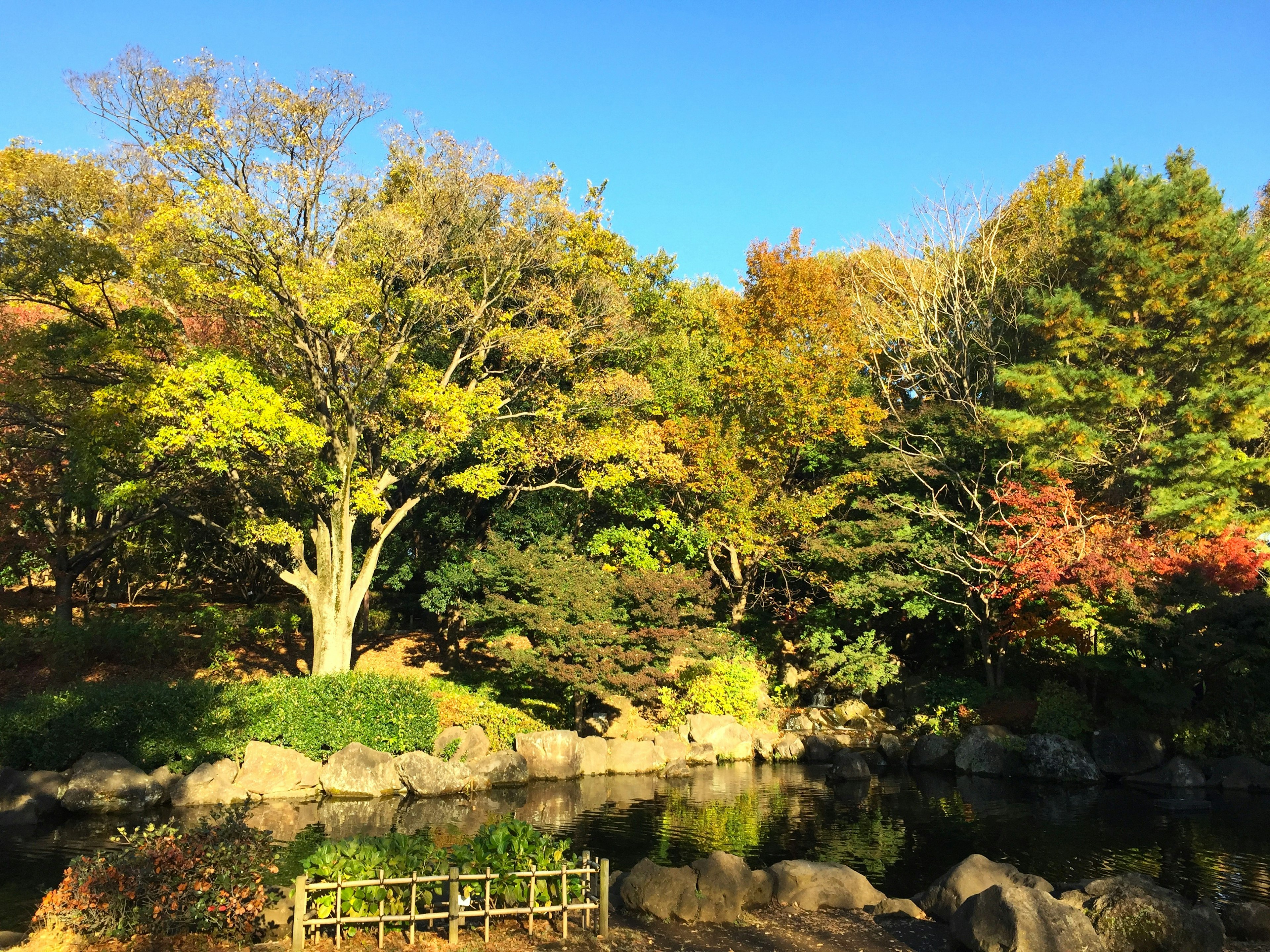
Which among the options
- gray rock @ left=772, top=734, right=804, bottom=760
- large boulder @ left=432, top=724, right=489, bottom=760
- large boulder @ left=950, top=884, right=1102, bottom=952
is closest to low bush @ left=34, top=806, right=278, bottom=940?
large boulder @ left=950, top=884, right=1102, bottom=952

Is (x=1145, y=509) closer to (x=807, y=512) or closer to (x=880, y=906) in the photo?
(x=807, y=512)

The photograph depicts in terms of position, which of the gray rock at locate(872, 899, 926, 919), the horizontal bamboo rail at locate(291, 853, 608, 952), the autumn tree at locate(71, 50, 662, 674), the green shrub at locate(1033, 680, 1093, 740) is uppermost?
the autumn tree at locate(71, 50, 662, 674)

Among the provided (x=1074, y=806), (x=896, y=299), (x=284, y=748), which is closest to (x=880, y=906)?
(x=1074, y=806)

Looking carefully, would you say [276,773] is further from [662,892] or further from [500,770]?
[662,892]

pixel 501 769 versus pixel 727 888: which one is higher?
pixel 501 769

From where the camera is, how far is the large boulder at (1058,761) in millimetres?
20391

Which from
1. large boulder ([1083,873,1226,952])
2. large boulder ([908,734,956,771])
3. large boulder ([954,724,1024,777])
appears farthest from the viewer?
large boulder ([908,734,956,771])

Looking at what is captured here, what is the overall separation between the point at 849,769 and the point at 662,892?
12.5m

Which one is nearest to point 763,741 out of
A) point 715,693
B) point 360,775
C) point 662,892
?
point 715,693

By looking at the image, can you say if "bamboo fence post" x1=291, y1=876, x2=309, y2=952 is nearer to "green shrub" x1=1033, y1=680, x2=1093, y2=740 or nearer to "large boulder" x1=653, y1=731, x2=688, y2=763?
"large boulder" x1=653, y1=731, x2=688, y2=763

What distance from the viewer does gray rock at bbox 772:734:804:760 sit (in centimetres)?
2356

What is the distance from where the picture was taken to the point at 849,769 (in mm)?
20922

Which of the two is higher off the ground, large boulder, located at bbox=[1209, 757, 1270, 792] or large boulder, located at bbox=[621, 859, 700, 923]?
large boulder, located at bbox=[1209, 757, 1270, 792]

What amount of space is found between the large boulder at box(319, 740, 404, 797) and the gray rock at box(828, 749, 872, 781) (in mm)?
10199
